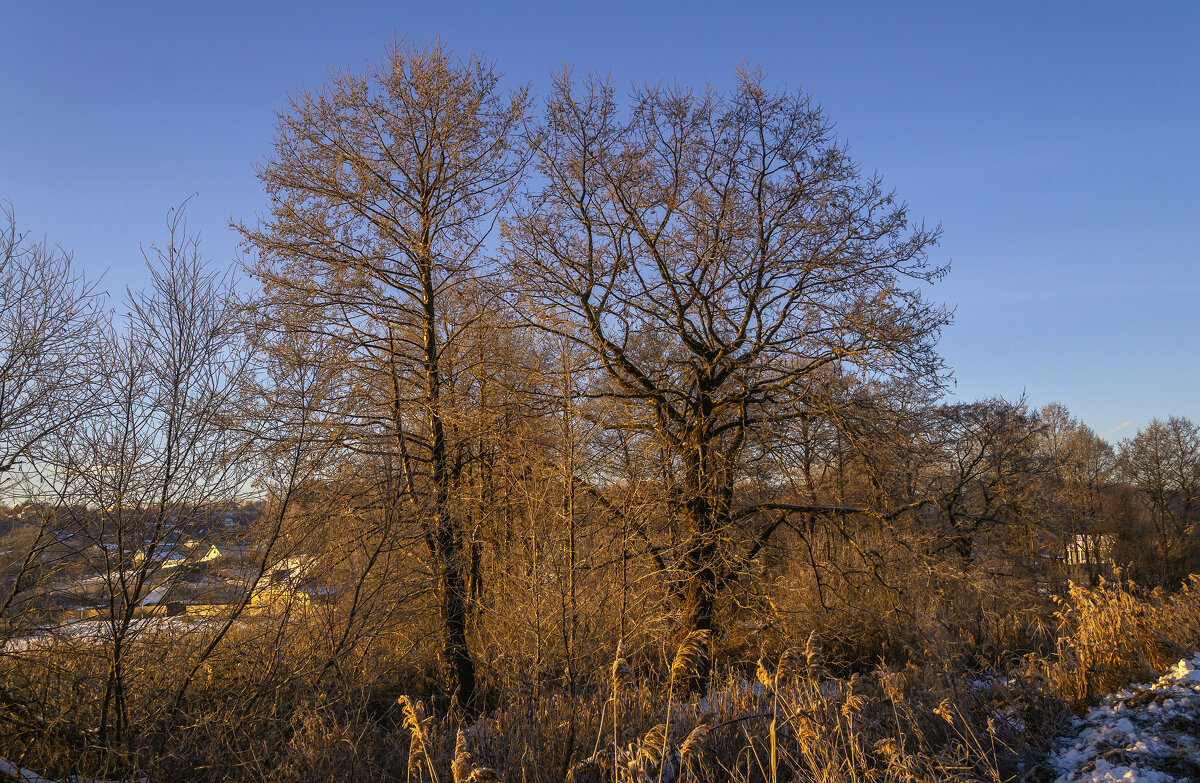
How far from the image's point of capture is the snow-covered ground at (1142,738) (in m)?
Answer: 3.30

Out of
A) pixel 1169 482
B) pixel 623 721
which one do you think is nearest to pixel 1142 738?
pixel 623 721

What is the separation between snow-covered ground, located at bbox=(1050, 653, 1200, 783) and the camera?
3.30 m

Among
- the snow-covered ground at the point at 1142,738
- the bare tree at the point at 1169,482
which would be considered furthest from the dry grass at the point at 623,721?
the bare tree at the point at 1169,482

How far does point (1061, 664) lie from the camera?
4.98 metres

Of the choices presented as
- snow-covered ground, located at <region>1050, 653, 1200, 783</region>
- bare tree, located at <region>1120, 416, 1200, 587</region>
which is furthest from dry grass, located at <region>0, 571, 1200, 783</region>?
bare tree, located at <region>1120, 416, 1200, 587</region>

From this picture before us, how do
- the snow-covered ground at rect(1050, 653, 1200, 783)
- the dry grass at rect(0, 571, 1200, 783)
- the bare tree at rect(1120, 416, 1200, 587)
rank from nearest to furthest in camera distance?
1. the snow-covered ground at rect(1050, 653, 1200, 783)
2. the dry grass at rect(0, 571, 1200, 783)
3. the bare tree at rect(1120, 416, 1200, 587)

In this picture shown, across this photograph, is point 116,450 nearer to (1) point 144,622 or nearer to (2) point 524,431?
(1) point 144,622

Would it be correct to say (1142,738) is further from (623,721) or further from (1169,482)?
(1169,482)

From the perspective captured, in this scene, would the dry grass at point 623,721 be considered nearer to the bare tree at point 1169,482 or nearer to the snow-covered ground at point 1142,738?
the snow-covered ground at point 1142,738

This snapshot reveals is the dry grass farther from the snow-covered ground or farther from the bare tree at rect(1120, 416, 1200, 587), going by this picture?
the bare tree at rect(1120, 416, 1200, 587)

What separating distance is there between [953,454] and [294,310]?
763 inches

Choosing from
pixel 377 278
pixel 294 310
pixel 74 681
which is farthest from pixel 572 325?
pixel 74 681

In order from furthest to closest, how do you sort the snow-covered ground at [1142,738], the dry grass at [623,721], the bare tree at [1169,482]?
1. the bare tree at [1169,482]
2. the dry grass at [623,721]
3. the snow-covered ground at [1142,738]

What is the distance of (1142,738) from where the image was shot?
3652 millimetres
